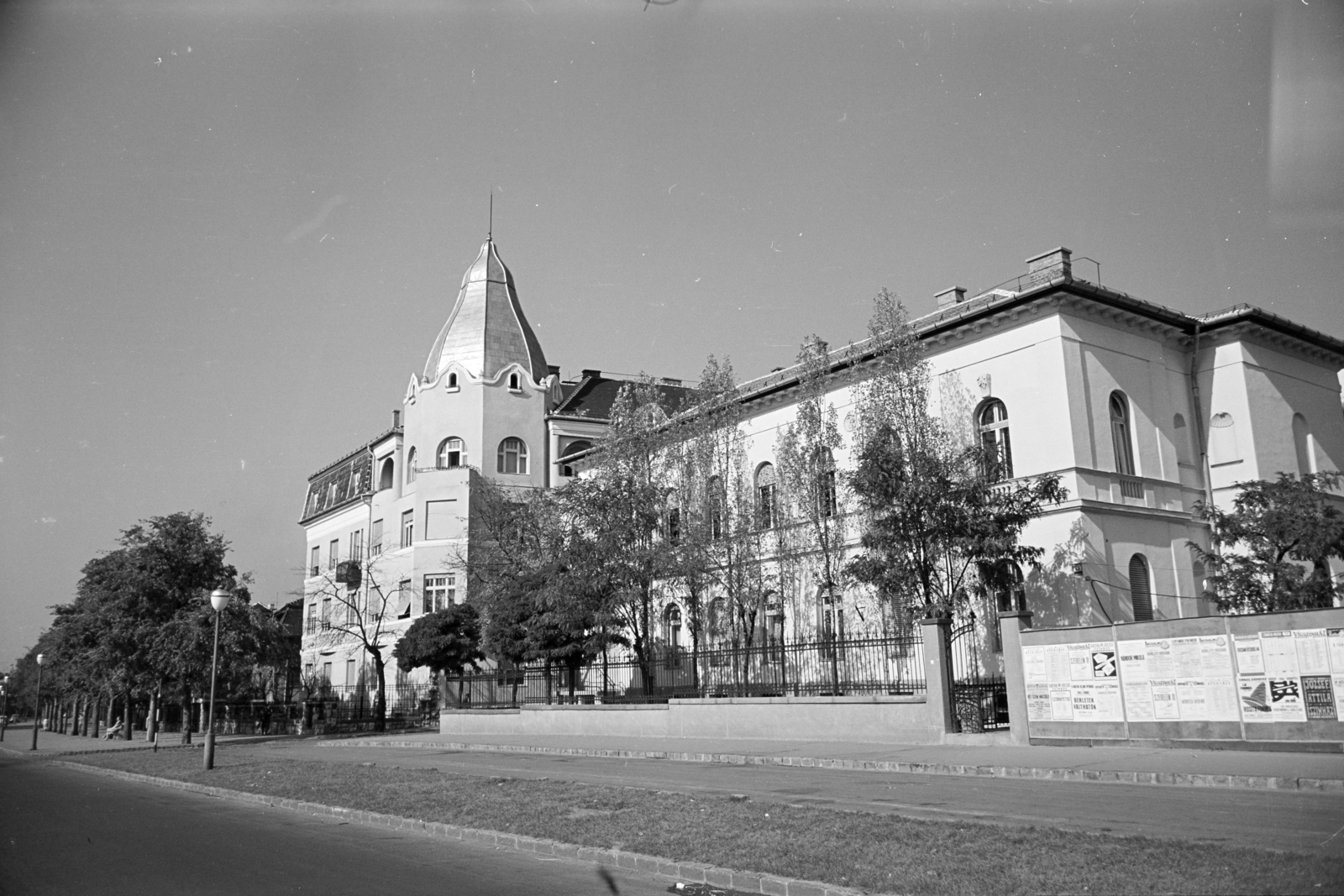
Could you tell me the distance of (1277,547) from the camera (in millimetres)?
24328

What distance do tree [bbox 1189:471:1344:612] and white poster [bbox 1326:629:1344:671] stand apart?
8.86 m

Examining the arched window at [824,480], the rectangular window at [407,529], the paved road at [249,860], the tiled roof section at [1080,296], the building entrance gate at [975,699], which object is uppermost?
the tiled roof section at [1080,296]

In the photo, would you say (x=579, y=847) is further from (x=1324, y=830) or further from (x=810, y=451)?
(x=810, y=451)

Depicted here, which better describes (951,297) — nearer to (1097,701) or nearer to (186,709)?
(1097,701)

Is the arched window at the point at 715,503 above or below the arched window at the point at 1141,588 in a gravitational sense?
above

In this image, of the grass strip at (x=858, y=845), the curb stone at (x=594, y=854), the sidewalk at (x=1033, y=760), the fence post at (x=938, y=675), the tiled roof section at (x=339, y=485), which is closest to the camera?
the grass strip at (x=858, y=845)

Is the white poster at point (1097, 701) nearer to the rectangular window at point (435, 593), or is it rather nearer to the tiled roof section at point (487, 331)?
the rectangular window at point (435, 593)

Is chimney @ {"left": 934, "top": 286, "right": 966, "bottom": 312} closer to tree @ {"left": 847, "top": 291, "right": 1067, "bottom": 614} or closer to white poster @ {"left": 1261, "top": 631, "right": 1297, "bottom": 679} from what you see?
tree @ {"left": 847, "top": 291, "right": 1067, "bottom": 614}

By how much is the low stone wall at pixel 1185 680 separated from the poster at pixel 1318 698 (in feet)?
0.04

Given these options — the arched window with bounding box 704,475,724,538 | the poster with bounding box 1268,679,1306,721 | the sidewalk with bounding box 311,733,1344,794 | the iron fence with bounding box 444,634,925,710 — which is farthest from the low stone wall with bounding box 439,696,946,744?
the arched window with bounding box 704,475,724,538

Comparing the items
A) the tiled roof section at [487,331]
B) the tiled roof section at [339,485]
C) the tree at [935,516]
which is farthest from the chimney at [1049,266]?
the tiled roof section at [339,485]

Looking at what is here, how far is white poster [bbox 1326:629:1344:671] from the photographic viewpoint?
1508 cm

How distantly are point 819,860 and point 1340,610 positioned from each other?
11079 mm

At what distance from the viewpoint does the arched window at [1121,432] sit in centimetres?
2794
